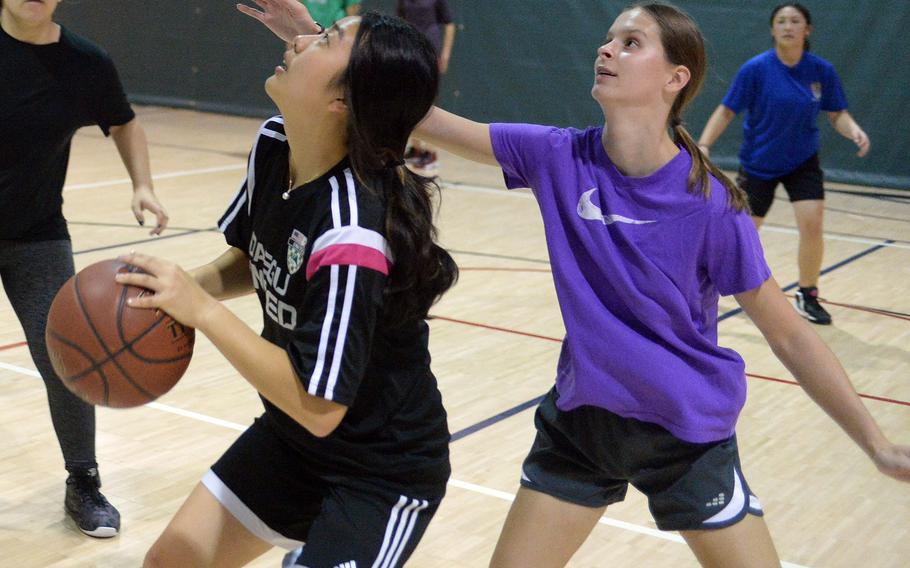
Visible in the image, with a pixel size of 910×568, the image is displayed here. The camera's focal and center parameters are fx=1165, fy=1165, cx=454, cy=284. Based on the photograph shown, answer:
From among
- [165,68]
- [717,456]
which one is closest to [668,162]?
[717,456]

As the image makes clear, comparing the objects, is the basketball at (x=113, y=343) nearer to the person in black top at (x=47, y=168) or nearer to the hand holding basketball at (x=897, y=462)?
the person in black top at (x=47, y=168)

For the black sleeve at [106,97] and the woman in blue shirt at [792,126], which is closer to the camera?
the black sleeve at [106,97]

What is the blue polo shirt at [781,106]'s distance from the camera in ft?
21.7

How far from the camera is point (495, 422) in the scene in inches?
193

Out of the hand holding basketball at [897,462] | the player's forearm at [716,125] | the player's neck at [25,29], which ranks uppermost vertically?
the player's neck at [25,29]

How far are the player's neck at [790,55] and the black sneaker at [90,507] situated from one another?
183 inches

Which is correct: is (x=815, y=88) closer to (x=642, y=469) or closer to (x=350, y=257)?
(x=642, y=469)

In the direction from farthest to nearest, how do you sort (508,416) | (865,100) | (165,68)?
(165,68)
(865,100)
(508,416)

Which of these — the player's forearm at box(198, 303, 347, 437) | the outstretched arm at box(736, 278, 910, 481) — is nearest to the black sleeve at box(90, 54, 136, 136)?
the player's forearm at box(198, 303, 347, 437)

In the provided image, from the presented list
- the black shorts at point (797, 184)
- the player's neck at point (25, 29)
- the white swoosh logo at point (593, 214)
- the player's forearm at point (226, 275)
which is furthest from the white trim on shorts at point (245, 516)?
the black shorts at point (797, 184)

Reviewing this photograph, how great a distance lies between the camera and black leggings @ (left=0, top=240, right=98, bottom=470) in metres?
3.58

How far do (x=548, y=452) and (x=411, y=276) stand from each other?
0.71 m

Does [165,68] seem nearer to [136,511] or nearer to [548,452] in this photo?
[136,511]

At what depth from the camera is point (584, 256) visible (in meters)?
2.58
